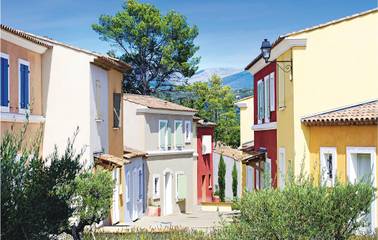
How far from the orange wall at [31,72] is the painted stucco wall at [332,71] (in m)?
7.71

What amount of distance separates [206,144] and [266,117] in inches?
808

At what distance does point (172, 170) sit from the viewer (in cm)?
3800

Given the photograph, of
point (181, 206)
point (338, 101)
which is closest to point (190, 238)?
point (338, 101)

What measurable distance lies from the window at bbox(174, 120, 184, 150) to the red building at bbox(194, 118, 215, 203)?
14.4 feet

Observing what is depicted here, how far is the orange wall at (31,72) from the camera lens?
1967 centimetres

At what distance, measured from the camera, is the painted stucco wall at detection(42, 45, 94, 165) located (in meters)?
23.3

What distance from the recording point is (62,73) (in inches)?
920

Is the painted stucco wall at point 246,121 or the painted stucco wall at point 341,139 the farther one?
the painted stucco wall at point 246,121

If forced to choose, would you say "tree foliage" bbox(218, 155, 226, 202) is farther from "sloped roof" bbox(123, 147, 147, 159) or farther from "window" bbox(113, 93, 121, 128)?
"window" bbox(113, 93, 121, 128)

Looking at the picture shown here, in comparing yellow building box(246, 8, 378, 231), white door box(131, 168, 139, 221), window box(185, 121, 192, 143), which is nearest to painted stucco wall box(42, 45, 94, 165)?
yellow building box(246, 8, 378, 231)

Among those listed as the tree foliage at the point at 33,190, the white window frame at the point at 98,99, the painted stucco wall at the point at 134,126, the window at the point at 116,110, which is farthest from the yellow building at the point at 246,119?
the tree foliage at the point at 33,190

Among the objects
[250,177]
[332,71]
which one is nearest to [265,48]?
[332,71]

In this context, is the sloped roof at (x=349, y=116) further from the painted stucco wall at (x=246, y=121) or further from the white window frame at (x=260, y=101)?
the painted stucco wall at (x=246, y=121)

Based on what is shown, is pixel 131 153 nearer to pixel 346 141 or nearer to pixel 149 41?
pixel 346 141
